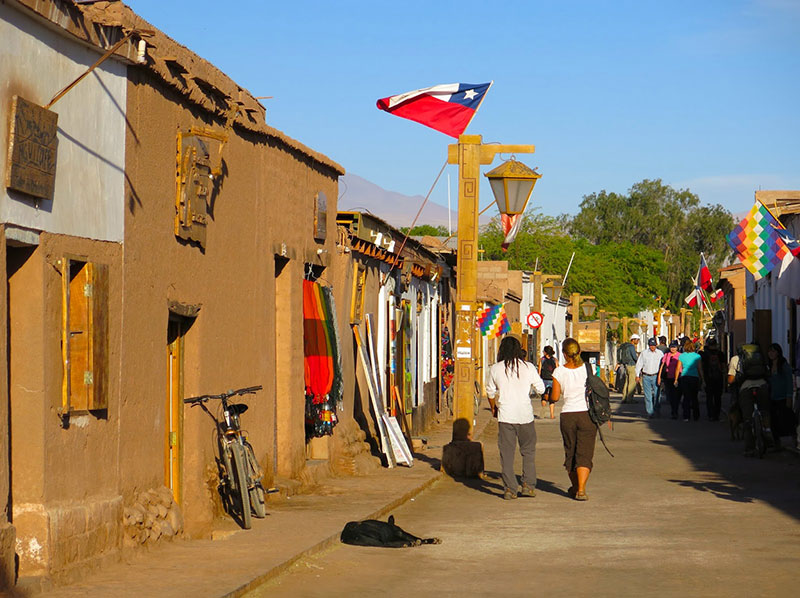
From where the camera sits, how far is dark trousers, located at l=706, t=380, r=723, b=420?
1091 inches

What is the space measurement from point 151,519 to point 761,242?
35.7 feet

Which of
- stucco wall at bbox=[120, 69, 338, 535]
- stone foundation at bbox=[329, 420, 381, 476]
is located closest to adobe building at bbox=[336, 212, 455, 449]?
stone foundation at bbox=[329, 420, 381, 476]

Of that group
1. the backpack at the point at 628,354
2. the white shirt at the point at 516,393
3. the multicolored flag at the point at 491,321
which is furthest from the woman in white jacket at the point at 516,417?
the backpack at the point at 628,354

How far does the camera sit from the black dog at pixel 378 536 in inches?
424

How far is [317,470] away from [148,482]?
17.6 feet

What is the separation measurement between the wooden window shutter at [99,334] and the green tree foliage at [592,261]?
63456 mm

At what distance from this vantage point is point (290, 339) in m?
14.7

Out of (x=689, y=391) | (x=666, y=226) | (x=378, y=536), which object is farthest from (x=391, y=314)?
(x=666, y=226)

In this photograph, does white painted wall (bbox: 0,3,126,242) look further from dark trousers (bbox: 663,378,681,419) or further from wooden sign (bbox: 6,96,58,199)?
dark trousers (bbox: 663,378,681,419)

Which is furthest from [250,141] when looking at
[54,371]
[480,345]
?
[480,345]

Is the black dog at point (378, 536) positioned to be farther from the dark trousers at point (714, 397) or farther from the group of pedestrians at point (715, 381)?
the dark trousers at point (714, 397)

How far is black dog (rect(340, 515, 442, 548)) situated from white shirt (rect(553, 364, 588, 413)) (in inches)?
161

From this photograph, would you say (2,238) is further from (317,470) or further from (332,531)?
(317,470)

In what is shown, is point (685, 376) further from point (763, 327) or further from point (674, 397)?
point (763, 327)
